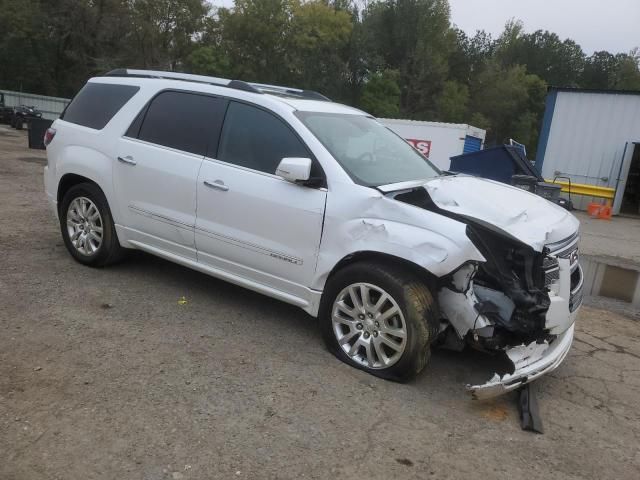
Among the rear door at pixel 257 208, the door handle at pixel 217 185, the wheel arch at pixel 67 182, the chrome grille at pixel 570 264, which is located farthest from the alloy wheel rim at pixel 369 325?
the wheel arch at pixel 67 182

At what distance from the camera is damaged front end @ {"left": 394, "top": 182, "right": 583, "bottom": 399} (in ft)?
11.3

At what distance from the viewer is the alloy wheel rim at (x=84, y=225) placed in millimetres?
5260

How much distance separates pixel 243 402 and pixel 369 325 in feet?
3.22

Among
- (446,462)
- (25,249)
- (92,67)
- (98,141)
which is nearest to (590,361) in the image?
(446,462)

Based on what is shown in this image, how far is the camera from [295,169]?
3.87 m

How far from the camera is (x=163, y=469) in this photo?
2686mm

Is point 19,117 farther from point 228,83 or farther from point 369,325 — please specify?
point 369,325

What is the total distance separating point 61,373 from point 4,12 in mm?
44895

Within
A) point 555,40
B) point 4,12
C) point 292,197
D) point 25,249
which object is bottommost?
point 25,249

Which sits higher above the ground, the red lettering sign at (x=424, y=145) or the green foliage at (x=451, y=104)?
the green foliage at (x=451, y=104)

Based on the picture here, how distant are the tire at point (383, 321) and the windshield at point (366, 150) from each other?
0.69 meters

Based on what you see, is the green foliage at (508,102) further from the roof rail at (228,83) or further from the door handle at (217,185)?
the door handle at (217,185)

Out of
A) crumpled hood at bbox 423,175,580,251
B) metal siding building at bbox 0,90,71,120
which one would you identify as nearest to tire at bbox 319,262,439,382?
crumpled hood at bbox 423,175,580,251

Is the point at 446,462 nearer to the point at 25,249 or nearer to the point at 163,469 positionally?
the point at 163,469
